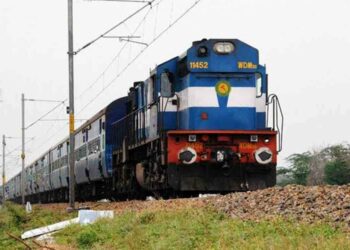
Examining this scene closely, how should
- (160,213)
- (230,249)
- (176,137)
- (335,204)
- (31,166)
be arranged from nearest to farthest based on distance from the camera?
(230,249)
(335,204)
(160,213)
(176,137)
(31,166)

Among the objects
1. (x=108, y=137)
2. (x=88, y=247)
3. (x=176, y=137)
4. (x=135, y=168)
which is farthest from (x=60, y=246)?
(x=108, y=137)

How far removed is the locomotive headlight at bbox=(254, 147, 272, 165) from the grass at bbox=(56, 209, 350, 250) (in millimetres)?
4342

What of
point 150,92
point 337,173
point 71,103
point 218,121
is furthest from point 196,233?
point 337,173

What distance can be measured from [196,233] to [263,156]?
711cm

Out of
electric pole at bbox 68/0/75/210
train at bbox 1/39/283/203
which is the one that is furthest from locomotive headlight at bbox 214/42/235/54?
electric pole at bbox 68/0/75/210

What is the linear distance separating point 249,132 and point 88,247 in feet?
21.7

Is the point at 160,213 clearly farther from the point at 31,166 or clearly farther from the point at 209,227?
the point at 31,166

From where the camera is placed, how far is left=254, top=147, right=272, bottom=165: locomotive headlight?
16.8 meters

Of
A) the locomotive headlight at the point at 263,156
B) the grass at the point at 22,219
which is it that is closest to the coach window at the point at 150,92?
the locomotive headlight at the point at 263,156

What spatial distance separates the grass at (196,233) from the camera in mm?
8086

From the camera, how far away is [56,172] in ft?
136

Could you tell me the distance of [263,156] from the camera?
55.2 ft

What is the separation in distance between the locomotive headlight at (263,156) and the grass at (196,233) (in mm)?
4342

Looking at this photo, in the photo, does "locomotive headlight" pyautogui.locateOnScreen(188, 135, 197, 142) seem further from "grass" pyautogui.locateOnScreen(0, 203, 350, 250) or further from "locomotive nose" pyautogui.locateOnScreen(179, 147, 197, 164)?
"grass" pyautogui.locateOnScreen(0, 203, 350, 250)
